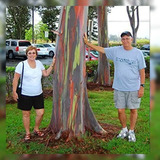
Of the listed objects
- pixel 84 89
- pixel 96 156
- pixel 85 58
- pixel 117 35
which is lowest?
pixel 96 156

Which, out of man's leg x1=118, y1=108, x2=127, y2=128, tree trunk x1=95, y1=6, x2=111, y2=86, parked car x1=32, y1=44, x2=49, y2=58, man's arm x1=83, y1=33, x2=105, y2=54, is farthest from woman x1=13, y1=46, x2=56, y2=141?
man's leg x1=118, y1=108, x2=127, y2=128

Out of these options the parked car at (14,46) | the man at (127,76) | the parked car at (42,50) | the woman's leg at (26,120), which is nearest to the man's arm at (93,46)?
the man at (127,76)

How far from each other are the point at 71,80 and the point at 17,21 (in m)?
1.44

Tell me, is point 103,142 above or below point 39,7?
below

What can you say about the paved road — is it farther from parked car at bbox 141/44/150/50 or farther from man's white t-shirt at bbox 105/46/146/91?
parked car at bbox 141/44/150/50

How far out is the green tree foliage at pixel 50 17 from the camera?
20.3 ft

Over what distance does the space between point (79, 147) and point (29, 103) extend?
46.1 inches

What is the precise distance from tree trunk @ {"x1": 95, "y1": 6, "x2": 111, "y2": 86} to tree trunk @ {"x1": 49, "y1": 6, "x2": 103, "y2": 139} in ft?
1.26

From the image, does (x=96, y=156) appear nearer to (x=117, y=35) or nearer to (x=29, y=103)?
(x=29, y=103)

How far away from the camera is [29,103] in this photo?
6148mm

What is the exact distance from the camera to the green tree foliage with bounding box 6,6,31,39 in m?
6.21

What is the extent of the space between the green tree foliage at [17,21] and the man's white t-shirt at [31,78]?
0.57 meters

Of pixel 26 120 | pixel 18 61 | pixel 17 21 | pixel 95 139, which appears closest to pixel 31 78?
pixel 18 61

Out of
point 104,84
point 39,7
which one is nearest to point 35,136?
point 104,84
